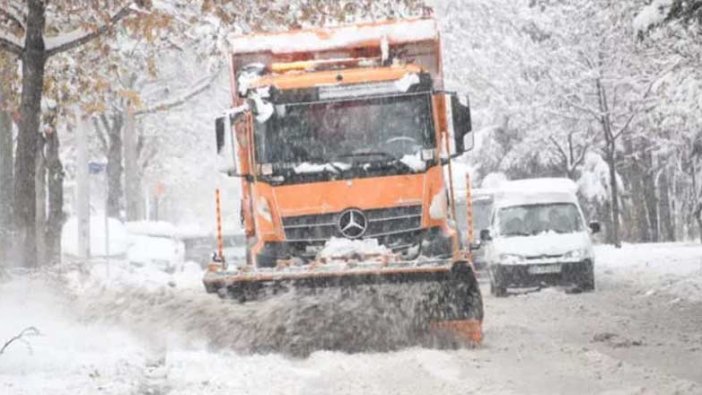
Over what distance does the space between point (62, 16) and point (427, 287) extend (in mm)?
A: 7122

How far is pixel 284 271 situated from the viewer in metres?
11.3

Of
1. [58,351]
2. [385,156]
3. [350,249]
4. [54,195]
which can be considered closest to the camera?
[58,351]

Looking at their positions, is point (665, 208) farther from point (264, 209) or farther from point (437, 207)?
point (264, 209)

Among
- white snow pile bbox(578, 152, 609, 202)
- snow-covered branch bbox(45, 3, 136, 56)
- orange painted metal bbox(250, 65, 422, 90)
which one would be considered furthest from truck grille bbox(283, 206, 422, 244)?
white snow pile bbox(578, 152, 609, 202)

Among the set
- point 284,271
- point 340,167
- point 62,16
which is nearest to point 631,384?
point 284,271

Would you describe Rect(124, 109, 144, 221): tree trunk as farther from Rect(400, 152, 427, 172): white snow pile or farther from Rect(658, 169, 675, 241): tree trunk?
Rect(400, 152, 427, 172): white snow pile

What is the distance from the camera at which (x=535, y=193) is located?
22.5m

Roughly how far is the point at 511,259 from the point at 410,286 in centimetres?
866

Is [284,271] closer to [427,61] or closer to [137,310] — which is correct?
[137,310]

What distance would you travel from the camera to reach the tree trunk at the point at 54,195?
2027 cm

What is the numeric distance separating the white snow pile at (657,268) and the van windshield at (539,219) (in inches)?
69.1

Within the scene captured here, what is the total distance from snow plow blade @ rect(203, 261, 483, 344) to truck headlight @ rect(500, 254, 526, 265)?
8.20 m

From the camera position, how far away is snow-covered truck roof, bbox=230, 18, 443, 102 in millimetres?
13398

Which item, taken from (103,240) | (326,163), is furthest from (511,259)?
(103,240)
